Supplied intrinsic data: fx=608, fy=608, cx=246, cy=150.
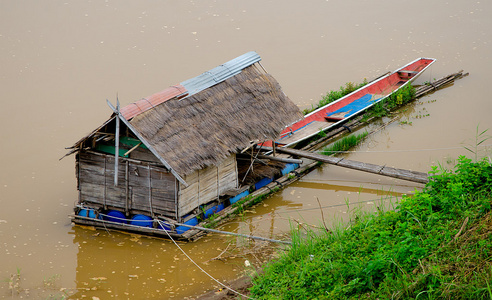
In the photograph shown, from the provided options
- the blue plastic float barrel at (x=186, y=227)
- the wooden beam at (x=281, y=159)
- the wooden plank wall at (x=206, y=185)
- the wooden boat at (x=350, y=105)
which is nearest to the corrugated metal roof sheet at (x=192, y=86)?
the wooden plank wall at (x=206, y=185)

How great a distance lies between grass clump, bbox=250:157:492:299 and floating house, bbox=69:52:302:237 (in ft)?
7.75

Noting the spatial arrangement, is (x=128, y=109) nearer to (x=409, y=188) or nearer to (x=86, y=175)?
(x=86, y=175)

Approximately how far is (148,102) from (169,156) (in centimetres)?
101

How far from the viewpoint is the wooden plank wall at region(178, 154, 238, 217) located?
9.67m

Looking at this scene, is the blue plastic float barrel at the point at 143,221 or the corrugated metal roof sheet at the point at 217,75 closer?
the blue plastic float barrel at the point at 143,221

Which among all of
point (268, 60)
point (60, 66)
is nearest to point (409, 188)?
point (268, 60)

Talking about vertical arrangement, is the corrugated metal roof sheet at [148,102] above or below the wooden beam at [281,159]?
above

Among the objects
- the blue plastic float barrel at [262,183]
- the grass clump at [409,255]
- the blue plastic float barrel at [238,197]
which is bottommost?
the grass clump at [409,255]

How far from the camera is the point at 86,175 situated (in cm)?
1001

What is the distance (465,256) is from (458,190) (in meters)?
1.35

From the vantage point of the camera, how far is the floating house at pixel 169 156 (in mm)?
9398

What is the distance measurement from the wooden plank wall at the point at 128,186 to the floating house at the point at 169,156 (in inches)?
0.6

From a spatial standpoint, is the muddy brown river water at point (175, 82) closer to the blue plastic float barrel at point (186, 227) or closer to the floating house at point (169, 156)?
the blue plastic float barrel at point (186, 227)

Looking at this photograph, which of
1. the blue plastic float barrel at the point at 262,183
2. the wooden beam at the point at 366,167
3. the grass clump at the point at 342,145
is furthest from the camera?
the grass clump at the point at 342,145
